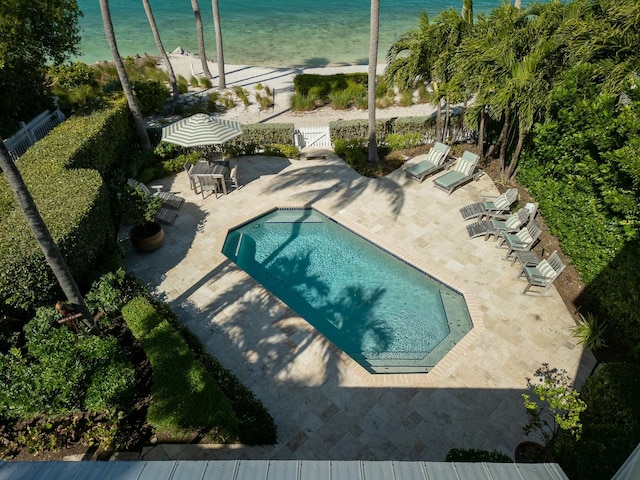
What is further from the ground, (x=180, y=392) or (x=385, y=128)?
(x=385, y=128)

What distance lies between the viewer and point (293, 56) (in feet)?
133

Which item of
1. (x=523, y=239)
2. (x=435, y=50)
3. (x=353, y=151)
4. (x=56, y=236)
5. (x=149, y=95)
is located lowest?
(x=523, y=239)

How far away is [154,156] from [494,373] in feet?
54.8

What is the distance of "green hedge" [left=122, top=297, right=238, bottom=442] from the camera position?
26.9ft

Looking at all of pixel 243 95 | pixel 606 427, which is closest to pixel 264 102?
pixel 243 95

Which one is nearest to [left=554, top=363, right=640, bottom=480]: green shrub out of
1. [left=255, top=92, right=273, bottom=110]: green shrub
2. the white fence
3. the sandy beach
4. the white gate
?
the white gate

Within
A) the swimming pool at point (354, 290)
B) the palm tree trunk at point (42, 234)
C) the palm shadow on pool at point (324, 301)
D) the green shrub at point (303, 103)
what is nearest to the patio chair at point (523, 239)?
the swimming pool at point (354, 290)

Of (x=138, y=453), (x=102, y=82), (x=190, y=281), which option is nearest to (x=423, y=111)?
(x=190, y=281)

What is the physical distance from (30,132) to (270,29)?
3901 cm

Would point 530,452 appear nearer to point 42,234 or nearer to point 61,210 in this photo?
point 42,234

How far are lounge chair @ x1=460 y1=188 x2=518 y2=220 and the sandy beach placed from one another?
28.9 feet

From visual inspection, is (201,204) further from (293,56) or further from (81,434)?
(293,56)

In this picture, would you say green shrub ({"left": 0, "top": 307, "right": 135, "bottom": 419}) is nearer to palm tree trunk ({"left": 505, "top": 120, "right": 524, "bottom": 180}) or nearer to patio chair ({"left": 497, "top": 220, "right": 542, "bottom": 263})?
patio chair ({"left": 497, "top": 220, "right": 542, "bottom": 263})

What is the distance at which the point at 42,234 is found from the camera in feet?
27.8
